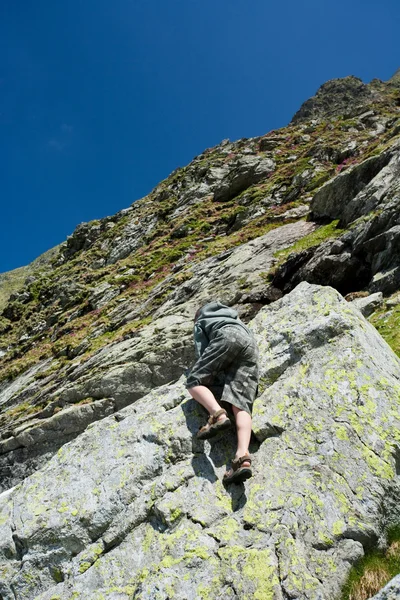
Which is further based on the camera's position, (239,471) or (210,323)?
(210,323)

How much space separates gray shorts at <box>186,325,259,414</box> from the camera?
23.2 feet

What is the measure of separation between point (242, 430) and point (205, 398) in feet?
2.93

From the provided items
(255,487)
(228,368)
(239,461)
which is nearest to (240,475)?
(239,461)

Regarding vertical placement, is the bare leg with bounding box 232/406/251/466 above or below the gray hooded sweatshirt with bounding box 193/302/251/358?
below

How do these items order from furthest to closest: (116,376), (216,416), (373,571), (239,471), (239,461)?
(116,376) < (216,416) < (239,461) < (239,471) < (373,571)

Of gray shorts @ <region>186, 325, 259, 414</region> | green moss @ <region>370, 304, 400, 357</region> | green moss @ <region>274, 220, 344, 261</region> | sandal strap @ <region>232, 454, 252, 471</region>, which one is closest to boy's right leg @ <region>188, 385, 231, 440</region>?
gray shorts @ <region>186, 325, 259, 414</region>

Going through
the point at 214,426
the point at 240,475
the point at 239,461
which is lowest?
the point at 240,475

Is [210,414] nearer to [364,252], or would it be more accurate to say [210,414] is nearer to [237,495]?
[237,495]

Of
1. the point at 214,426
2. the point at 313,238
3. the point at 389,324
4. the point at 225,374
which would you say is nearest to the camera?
the point at 214,426

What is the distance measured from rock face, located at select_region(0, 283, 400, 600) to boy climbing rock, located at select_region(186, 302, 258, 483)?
0.47 metres

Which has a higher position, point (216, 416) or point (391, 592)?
point (216, 416)

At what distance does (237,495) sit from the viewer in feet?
19.3

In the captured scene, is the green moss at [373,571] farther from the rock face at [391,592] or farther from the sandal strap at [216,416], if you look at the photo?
the sandal strap at [216,416]

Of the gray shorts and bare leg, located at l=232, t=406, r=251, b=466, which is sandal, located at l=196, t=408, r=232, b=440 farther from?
the gray shorts
